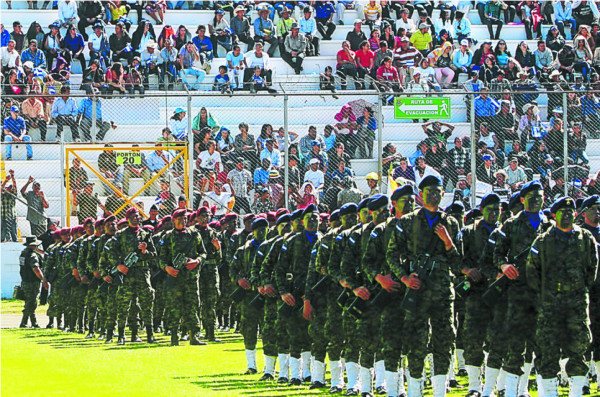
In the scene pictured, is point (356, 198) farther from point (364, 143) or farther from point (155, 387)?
point (155, 387)

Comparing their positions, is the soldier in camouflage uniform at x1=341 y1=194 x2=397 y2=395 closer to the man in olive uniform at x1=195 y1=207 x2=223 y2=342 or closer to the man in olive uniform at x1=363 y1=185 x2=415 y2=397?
the man in olive uniform at x1=363 y1=185 x2=415 y2=397

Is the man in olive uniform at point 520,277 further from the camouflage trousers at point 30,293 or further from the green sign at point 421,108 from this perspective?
the camouflage trousers at point 30,293

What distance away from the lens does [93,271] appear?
22125 millimetres

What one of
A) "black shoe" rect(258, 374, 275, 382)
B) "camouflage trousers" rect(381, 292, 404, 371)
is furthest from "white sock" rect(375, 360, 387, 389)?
"black shoe" rect(258, 374, 275, 382)

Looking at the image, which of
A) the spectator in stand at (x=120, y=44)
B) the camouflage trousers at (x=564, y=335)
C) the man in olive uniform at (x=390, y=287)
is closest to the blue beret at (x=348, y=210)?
the man in olive uniform at (x=390, y=287)

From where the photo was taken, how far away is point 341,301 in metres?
13.8

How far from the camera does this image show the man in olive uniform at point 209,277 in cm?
2088

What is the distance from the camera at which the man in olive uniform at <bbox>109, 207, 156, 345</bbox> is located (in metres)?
20.8

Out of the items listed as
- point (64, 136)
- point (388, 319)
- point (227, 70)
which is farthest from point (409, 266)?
point (227, 70)

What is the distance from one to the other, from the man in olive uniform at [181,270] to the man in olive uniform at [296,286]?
483 centimetres

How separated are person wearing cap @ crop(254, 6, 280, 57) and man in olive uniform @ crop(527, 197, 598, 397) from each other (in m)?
23.5

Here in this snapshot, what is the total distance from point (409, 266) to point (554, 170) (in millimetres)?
14255

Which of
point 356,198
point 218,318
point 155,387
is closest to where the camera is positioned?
point 155,387

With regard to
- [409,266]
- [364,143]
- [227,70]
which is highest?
[227,70]
